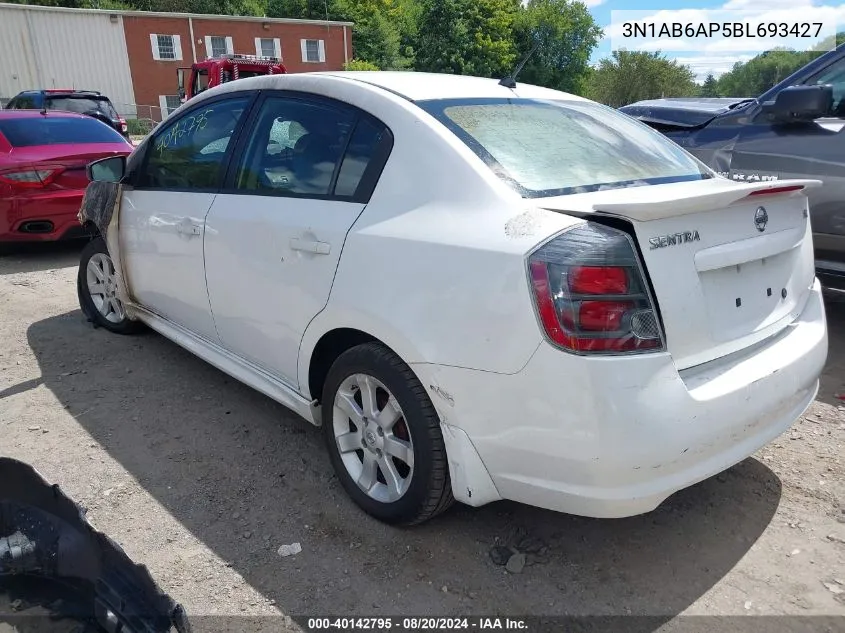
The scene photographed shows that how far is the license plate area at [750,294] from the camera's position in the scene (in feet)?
6.98

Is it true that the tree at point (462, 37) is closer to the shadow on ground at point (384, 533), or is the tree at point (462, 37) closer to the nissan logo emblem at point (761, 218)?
the shadow on ground at point (384, 533)

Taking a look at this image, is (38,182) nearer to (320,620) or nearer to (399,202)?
(399,202)

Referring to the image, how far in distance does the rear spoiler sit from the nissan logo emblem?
0.04 metres

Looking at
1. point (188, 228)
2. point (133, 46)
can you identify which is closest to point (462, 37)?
point (133, 46)

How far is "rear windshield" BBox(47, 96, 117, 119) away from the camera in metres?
14.5

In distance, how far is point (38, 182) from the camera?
6.38 m

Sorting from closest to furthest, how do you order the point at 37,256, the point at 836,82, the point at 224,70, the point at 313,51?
the point at 836,82, the point at 37,256, the point at 224,70, the point at 313,51

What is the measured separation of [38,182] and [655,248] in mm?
6363

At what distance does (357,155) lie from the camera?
257cm

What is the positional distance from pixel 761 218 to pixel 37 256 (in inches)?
287

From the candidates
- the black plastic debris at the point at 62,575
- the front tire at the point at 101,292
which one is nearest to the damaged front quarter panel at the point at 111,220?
the front tire at the point at 101,292

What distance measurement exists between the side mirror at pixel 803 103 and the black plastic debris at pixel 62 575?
14.3 feet

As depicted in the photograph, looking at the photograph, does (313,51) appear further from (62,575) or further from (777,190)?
(62,575)

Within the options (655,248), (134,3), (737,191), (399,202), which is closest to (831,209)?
(737,191)
